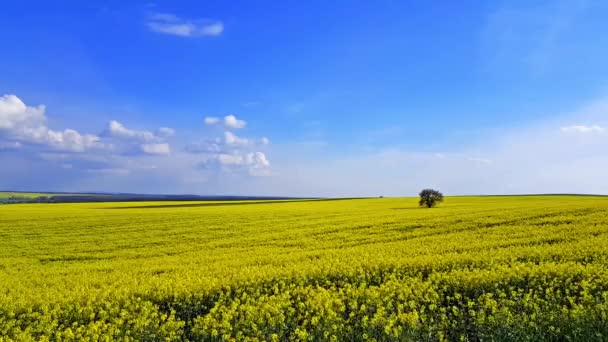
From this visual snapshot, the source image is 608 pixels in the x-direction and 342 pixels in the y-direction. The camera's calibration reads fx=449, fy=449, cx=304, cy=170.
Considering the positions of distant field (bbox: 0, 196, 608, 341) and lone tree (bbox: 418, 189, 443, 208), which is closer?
distant field (bbox: 0, 196, 608, 341)

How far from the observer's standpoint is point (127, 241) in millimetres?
25438

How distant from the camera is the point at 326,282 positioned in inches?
473

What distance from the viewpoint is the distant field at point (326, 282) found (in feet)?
25.5

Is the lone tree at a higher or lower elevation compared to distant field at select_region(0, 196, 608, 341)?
higher

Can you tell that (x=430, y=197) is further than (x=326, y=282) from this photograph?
Yes

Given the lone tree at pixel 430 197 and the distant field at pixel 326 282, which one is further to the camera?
the lone tree at pixel 430 197

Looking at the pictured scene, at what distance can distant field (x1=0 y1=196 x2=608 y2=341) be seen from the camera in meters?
7.77

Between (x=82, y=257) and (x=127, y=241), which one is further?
(x=127, y=241)

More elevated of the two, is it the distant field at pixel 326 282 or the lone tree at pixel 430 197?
the lone tree at pixel 430 197

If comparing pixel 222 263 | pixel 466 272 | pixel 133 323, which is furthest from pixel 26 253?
pixel 466 272

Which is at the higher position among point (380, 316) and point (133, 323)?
point (380, 316)

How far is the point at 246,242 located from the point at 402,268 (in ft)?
37.2

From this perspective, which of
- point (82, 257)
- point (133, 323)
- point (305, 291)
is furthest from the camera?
point (82, 257)

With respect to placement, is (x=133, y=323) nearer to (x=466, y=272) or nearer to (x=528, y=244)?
(x=466, y=272)
